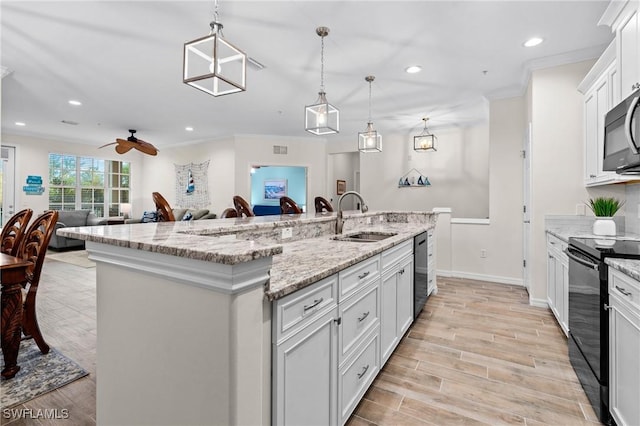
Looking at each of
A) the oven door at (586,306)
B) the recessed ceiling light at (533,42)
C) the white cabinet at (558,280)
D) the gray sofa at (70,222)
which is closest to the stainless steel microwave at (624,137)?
the oven door at (586,306)

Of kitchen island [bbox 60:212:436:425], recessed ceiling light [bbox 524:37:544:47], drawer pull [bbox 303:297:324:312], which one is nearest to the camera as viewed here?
kitchen island [bbox 60:212:436:425]

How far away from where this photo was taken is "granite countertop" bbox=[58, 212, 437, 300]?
3.15 feet

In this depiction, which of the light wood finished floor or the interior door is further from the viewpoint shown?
the interior door

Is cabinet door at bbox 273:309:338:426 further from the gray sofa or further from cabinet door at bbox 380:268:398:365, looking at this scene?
the gray sofa

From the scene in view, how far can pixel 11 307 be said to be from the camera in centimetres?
202

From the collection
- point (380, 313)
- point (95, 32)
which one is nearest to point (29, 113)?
point (95, 32)

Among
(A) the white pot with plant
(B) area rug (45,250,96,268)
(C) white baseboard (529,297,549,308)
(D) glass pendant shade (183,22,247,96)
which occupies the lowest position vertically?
(C) white baseboard (529,297,549,308)

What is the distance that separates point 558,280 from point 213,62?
3.25m

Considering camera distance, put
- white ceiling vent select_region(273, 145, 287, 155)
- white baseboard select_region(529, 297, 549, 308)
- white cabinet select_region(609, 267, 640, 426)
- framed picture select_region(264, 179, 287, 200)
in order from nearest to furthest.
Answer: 1. white cabinet select_region(609, 267, 640, 426)
2. white baseboard select_region(529, 297, 549, 308)
3. white ceiling vent select_region(273, 145, 287, 155)
4. framed picture select_region(264, 179, 287, 200)

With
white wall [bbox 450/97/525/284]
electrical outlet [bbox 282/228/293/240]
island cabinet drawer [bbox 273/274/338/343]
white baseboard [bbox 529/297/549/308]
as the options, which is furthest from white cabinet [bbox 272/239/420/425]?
white wall [bbox 450/97/525/284]

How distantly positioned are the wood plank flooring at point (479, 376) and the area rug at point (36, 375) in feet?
6.17

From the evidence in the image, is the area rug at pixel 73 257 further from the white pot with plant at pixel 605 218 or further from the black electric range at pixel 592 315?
the white pot with plant at pixel 605 218

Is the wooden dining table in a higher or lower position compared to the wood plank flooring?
higher

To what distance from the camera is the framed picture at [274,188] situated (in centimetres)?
1022
